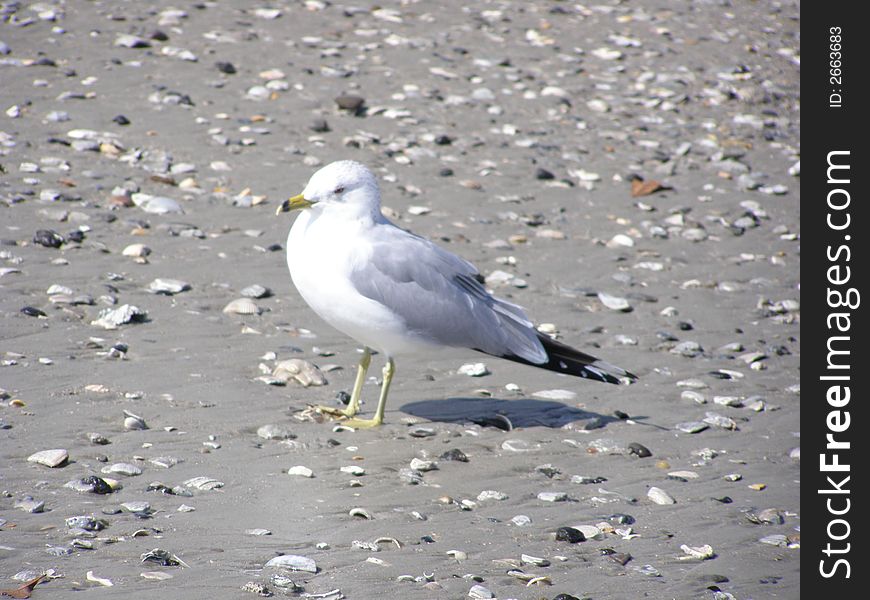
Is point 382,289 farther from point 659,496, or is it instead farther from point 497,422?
point 659,496

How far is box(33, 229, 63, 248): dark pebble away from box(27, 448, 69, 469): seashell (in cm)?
276

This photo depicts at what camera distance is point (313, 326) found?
22.1 feet

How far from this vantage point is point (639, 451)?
17.9 ft

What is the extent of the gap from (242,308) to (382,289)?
5.11 feet

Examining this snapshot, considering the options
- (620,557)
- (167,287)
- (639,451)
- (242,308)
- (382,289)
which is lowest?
(639,451)

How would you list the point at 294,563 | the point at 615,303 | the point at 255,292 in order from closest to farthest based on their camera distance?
the point at 294,563 → the point at 255,292 → the point at 615,303

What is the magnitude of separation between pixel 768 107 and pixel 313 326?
755cm

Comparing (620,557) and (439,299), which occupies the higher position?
(439,299)

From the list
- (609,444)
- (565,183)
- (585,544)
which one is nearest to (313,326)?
(609,444)

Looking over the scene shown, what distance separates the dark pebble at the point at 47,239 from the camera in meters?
7.09

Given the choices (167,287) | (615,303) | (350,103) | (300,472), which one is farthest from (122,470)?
(350,103)

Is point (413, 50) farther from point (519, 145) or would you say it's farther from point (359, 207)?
point (359, 207)

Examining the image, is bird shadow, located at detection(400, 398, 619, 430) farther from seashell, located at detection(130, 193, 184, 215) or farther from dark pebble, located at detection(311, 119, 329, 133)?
dark pebble, located at detection(311, 119, 329, 133)

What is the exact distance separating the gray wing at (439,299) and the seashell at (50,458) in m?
1.59
